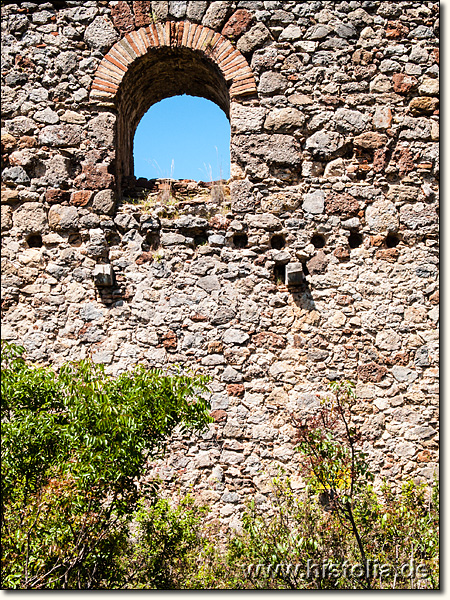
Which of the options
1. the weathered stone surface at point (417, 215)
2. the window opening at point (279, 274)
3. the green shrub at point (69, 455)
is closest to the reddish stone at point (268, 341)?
the window opening at point (279, 274)

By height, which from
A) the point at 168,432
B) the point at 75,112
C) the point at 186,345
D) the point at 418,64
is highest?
the point at 418,64

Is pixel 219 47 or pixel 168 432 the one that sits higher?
pixel 219 47

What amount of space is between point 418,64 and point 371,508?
168 inches

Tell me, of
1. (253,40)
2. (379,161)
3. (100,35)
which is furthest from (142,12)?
(379,161)

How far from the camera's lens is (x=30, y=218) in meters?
5.25

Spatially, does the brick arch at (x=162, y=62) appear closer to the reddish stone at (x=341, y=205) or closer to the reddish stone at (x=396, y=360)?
the reddish stone at (x=341, y=205)

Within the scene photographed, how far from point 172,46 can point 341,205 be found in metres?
2.32

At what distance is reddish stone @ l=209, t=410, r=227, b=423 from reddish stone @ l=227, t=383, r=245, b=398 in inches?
7.2

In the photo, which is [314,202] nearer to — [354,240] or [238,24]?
[354,240]

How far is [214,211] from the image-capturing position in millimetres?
5293

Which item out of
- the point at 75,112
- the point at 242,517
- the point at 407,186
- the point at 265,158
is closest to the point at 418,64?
the point at 407,186

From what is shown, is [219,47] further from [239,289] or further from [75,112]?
[239,289]

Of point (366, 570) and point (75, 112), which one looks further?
point (75, 112)

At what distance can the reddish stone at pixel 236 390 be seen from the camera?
194 inches
